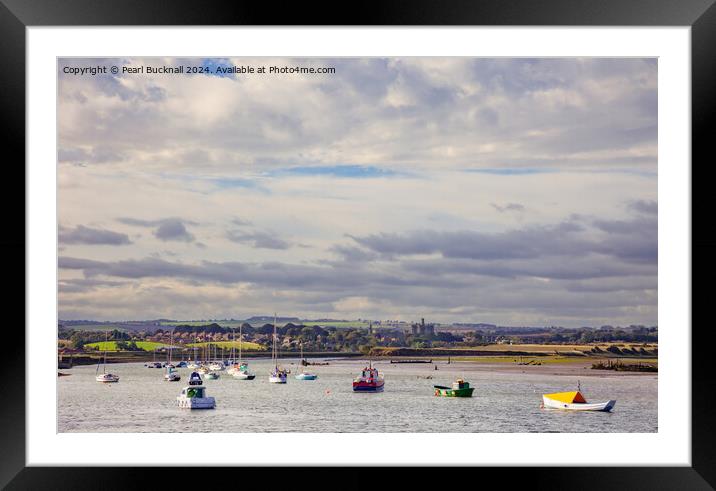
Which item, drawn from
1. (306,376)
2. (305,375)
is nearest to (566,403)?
(305,375)

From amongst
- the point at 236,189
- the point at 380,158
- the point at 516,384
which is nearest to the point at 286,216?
the point at 236,189

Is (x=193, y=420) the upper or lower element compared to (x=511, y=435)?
lower

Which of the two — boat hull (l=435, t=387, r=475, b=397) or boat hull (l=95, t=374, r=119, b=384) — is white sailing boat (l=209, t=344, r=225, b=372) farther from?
boat hull (l=435, t=387, r=475, b=397)

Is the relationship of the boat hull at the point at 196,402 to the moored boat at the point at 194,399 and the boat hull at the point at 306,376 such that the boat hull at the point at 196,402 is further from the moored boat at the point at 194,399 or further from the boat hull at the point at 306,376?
the boat hull at the point at 306,376

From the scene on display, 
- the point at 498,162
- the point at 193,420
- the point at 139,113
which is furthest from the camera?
the point at 498,162

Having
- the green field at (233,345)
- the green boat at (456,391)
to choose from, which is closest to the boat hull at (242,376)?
the green field at (233,345)

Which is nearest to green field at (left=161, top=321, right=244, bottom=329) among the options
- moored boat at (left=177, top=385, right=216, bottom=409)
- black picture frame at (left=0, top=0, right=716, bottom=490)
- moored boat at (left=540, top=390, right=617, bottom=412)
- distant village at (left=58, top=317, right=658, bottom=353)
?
distant village at (left=58, top=317, right=658, bottom=353)

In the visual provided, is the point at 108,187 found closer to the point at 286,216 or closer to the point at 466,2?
the point at 286,216

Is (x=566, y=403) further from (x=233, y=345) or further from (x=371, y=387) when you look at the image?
(x=233, y=345)
